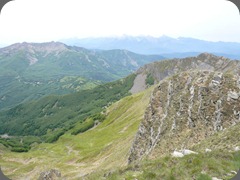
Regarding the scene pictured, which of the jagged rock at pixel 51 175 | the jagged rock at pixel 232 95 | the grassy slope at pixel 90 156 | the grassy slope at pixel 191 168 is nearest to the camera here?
the grassy slope at pixel 191 168

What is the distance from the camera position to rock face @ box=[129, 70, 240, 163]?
24.2 m

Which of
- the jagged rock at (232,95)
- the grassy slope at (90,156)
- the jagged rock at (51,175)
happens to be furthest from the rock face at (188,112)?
the jagged rock at (51,175)

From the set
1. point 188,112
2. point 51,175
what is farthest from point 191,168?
point 51,175

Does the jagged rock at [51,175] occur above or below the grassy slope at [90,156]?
above

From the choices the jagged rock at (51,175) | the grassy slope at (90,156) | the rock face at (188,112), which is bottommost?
the grassy slope at (90,156)

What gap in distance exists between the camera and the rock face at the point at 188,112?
24.2 metres

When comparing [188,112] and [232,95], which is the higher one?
[232,95]

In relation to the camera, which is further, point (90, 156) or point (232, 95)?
point (90, 156)

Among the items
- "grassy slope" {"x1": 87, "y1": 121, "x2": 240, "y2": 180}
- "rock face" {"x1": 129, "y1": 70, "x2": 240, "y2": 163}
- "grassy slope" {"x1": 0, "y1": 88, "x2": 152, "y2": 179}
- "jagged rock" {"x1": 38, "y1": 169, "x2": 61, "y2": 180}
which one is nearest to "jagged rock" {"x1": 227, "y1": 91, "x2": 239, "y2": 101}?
"rock face" {"x1": 129, "y1": 70, "x2": 240, "y2": 163}

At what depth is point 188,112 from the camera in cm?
2658

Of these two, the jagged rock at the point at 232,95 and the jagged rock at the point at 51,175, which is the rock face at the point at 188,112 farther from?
the jagged rock at the point at 51,175

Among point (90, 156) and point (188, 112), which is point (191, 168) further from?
point (90, 156)

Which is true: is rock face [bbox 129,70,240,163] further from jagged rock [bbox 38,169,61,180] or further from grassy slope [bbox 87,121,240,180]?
jagged rock [bbox 38,169,61,180]

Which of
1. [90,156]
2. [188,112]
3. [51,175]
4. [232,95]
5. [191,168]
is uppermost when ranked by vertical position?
[232,95]
